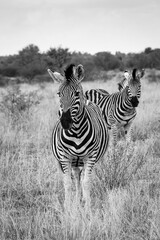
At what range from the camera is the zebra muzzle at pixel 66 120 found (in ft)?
11.0

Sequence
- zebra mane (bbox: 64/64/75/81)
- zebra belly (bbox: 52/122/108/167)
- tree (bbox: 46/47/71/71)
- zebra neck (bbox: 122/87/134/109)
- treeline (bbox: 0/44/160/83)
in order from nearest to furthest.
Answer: zebra mane (bbox: 64/64/75/81)
zebra belly (bbox: 52/122/108/167)
zebra neck (bbox: 122/87/134/109)
treeline (bbox: 0/44/160/83)
tree (bbox: 46/47/71/71)

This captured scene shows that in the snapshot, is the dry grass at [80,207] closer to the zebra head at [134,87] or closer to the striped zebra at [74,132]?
the striped zebra at [74,132]

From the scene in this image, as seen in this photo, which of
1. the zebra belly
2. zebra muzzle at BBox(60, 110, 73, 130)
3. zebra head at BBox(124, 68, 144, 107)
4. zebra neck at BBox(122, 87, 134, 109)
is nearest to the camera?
zebra muzzle at BBox(60, 110, 73, 130)

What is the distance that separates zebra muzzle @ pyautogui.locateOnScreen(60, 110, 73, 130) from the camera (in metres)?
3.37

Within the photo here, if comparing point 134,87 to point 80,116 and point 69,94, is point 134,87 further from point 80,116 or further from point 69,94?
point 69,94

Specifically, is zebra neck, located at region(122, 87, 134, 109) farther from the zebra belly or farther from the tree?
the tree

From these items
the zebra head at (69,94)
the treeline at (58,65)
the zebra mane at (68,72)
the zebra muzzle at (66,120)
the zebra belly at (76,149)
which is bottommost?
the zebra belly at (76,149)

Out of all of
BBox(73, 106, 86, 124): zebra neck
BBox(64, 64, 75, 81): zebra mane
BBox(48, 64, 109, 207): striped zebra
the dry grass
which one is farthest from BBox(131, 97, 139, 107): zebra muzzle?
BBox(64, 64, 75, 81): zebra mane

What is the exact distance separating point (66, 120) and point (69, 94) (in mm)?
253

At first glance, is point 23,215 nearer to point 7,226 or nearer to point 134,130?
point 7,226

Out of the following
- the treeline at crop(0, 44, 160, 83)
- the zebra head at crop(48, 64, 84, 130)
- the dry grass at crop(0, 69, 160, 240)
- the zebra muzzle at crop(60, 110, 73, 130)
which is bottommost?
A: the dry grass at crop(0, 69, 160, 240)

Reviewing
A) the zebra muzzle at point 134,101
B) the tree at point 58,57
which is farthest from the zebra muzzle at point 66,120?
the tree at point 58,57

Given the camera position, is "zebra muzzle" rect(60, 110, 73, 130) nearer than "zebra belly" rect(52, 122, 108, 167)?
Yes

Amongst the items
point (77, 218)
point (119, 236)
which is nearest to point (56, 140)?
point (77, 218)
